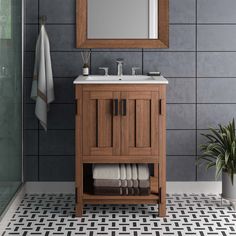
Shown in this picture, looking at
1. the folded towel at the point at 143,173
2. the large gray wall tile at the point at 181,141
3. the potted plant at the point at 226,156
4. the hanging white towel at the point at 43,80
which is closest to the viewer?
the folded towel at the point at 143,173

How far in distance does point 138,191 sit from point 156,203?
16cm

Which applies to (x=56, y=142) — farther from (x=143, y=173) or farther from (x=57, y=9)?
(x=57, y=9)

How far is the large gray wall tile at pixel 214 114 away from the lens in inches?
193

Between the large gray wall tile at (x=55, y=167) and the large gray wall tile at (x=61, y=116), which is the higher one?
the large gray wall tile at (x=61, y=116)

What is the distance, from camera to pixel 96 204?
4625mm

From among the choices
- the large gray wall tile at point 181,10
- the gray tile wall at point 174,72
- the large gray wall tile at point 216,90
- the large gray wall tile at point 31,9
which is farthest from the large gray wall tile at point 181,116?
the large gray wall tile at point 31,9

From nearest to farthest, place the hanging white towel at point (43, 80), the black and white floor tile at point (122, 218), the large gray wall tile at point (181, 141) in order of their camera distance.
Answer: the black and white floor tile at point (122, 218) → the hanging white towel at point (43, 80) → the large gray wall tile at point (181, 141)

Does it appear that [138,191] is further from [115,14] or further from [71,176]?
[115,14]

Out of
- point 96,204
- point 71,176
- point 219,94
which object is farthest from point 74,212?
point 219,94

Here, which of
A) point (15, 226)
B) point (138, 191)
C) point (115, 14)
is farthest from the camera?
point (115, 14)

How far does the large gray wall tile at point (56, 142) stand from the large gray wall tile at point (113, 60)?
60 cm

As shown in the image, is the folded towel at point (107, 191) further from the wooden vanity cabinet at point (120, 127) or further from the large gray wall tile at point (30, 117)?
the large gray wall tile at point (30, 117)

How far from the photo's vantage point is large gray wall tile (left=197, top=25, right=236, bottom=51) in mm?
4852

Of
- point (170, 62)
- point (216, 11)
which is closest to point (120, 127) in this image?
point (170, 62)
